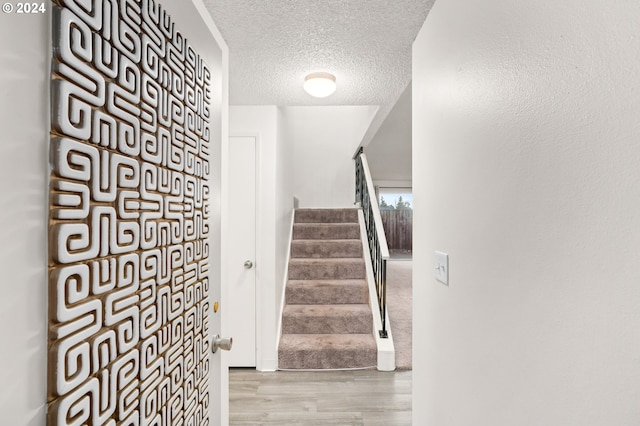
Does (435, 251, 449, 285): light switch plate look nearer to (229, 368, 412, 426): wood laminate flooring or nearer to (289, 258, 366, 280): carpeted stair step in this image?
(229, 368, 412, 426): wood laminate flooring

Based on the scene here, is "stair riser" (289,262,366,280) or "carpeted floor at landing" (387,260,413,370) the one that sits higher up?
"stair riser" (289,262,366,280)

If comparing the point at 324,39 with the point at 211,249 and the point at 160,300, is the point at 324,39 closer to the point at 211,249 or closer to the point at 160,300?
the point at 211,249

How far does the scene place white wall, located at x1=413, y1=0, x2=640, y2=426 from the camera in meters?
0.51

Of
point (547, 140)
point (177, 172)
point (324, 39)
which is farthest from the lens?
point (324, 39)

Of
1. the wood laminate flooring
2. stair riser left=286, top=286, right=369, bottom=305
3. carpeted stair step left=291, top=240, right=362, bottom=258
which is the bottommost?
the wood laminate flooring

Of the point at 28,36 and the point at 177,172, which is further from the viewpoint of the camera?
the point at 177,172

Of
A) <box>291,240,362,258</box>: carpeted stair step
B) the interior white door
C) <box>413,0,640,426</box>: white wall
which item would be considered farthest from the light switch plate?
<box>291,240,362,258</box>: carpeted stair step

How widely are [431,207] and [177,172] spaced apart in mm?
1004

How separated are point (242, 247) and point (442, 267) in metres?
2.02

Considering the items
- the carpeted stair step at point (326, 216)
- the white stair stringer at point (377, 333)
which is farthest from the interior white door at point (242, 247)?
the carpeted stair step at point (326, 216)

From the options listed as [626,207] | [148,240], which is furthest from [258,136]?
[626,207]

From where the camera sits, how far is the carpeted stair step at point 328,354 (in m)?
2.75

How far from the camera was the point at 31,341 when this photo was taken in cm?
50

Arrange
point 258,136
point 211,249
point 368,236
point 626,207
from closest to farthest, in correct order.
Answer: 1. point 626,207
2. point 211,249
3. point 258,136
4. point 368,236
